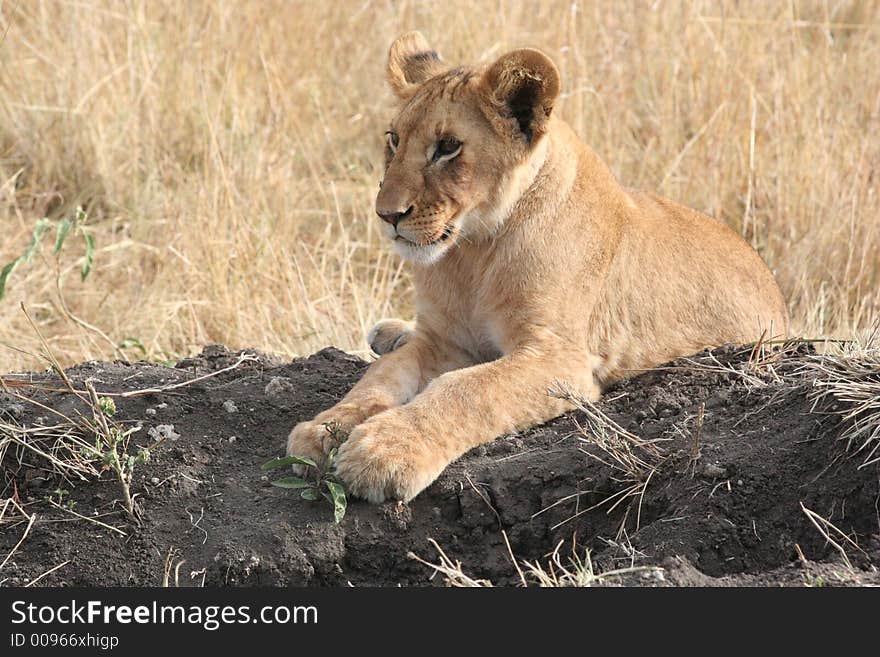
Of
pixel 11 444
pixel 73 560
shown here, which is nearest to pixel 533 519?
pixel 73 560

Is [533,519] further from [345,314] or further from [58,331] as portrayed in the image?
[58,331]

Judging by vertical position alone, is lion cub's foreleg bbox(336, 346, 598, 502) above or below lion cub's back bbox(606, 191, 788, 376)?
below

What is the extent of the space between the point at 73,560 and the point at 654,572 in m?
1.69

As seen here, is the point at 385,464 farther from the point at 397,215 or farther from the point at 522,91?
the point at 522,91

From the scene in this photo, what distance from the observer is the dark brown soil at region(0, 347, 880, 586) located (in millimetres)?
3330

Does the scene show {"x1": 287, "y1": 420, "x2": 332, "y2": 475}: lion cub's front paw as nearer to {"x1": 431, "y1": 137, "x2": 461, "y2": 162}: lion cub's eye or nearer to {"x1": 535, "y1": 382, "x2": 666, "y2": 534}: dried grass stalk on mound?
{"x1": 535, "y1": 382, "x2": 666, "y2": 534}: dried grass stalk on mound

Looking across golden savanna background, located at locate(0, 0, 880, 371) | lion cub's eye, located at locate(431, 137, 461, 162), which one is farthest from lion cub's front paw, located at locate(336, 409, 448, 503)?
golden savanna background, located at locate(0, 0, 880, 371)

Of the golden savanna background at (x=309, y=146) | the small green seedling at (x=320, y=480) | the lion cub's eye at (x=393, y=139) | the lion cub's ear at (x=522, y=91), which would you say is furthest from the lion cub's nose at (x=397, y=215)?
the golden savanna background at (x=309, y=146)

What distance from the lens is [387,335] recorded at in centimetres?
505

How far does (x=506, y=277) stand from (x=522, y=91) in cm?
64

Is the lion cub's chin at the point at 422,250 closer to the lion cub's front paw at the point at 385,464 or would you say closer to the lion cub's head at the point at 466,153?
the lion cub's head at the point at 466,153

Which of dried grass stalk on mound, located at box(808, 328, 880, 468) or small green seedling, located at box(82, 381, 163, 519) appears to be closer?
dried grass stalk on mound, located at box(808, 328, 880, 468)

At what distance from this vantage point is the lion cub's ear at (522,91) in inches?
157

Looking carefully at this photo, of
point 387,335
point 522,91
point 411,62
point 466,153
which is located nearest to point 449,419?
point 466,153
